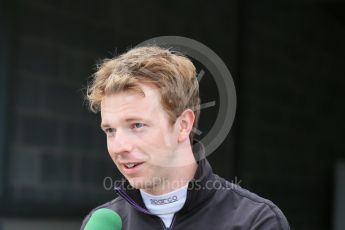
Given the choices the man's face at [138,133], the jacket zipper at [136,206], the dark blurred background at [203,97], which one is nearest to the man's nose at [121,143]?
the man's face at [138,133]

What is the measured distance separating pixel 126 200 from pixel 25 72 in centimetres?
251

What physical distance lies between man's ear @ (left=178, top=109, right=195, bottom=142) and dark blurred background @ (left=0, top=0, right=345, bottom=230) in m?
2.51

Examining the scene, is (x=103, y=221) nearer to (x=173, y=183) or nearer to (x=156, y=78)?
(x=173, y=183)

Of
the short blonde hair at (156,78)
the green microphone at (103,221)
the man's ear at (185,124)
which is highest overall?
the short blonde hair at (156,78)

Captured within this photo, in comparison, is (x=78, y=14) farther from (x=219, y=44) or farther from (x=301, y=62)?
(x=301, y=62)

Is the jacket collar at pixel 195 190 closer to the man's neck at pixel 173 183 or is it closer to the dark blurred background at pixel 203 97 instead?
the man's neck at pixel 173 183

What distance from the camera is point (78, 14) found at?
4828 mm

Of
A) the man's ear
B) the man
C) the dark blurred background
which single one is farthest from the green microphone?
the dark blurred background

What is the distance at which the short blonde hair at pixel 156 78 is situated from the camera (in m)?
1.95

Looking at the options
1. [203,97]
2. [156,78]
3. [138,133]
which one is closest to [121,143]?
[138,133]

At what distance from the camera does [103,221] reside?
6.29 ft

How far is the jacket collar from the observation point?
2035mm

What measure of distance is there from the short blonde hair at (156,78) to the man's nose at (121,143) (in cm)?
11

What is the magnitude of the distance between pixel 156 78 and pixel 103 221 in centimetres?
38
